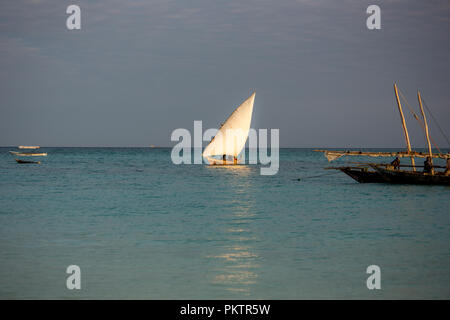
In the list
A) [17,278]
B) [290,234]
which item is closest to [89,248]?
[17,278]

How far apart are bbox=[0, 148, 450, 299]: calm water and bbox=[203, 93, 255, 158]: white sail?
31.3 m

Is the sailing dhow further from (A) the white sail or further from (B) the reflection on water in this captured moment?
(B) the reflection on water

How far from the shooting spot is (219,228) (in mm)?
19328

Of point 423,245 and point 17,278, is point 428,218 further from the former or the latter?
point 17,278

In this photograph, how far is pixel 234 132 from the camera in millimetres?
61250

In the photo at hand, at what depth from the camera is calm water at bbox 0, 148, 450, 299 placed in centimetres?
1106

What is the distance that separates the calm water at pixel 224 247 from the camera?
36.3 ft

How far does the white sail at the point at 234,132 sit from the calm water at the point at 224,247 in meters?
31.3

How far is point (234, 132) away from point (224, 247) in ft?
152

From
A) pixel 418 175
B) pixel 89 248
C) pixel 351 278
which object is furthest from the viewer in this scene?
pixel 418 175

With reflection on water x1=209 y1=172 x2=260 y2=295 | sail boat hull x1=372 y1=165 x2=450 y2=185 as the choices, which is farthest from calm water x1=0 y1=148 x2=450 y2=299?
sail boat hull x1=372 y1=165 x2=450 y2=185

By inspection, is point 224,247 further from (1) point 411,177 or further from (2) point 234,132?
(2) point 234,132
